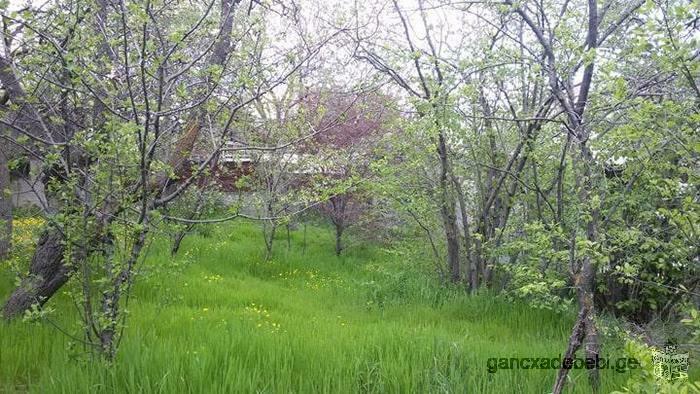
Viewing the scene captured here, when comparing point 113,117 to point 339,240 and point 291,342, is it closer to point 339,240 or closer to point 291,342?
point 291,342

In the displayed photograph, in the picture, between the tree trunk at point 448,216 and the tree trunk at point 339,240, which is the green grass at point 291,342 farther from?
the tree trunk at point 339,240

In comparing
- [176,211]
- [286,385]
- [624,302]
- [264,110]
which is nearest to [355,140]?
[264,110]

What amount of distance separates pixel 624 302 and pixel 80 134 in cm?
497

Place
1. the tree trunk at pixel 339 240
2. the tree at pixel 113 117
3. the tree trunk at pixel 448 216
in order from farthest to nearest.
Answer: the tree trunk at pixel 339 240
the tree trunk at pixel 448 216
the tree at pixel 113 117

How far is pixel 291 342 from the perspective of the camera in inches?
147

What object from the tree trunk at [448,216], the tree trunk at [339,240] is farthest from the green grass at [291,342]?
the tree trunk at [339,240]

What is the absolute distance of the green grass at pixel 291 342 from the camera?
3.05m

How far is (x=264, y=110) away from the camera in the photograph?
9.83 meters

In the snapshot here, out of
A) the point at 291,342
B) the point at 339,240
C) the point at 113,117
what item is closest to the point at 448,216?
the point at 291,342

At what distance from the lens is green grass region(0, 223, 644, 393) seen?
3.05m

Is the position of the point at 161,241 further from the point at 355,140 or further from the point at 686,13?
the point at 686,13

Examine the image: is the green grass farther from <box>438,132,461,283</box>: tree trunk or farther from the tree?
<box>438,132,461,283</box>: tree trunk

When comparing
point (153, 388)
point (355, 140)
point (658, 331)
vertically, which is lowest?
point (153, 388)

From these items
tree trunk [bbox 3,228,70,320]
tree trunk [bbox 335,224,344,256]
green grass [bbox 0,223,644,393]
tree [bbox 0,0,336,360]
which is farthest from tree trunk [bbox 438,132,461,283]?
tree trunk [bbox 335,224,344,256]
